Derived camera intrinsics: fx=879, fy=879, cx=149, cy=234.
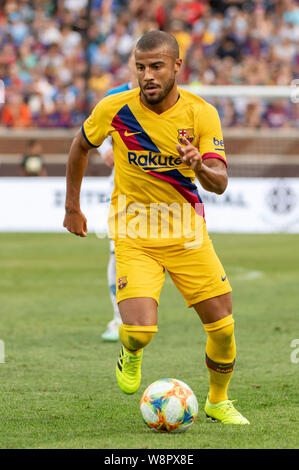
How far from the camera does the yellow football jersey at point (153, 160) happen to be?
202 inches

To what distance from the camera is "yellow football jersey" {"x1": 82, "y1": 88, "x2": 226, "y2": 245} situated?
5.12m

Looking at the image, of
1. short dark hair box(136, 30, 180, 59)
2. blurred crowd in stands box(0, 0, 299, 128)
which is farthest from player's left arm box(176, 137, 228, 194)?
blurred crowd in stands box(0, 0, 299, 128)

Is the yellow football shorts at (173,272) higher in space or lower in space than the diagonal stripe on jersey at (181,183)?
lower

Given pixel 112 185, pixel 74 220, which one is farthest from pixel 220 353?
pixel 112 185

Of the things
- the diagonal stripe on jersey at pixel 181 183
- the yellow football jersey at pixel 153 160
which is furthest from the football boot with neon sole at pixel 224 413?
the diagonal stripe on jersey at pixel 181 183

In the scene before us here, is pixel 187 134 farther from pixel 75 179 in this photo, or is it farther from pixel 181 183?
pixel 75 179

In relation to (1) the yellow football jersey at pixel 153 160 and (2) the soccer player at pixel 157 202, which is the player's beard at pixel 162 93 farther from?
(1) the yellow football jersey at pixel 153 160

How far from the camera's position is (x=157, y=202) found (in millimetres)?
5281

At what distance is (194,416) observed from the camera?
196 inches

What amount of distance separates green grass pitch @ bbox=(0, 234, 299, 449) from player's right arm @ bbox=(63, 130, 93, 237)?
3.84 ft

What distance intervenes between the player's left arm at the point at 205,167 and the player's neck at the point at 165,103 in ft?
1.44
